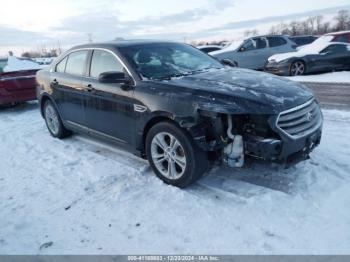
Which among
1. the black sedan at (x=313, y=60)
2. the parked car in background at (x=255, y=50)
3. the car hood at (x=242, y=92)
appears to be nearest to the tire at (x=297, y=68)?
the black sedan at (x=313, y=60)

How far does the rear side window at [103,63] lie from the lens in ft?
14.8

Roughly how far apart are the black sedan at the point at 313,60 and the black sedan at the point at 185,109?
8648mm

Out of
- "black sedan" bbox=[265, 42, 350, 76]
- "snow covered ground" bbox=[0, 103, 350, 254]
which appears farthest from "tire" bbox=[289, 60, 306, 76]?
"snow covered ground" bbox=[0, 103, 350, 254]

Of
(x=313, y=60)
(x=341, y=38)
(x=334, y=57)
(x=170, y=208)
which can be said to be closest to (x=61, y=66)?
(x=170, y=208)

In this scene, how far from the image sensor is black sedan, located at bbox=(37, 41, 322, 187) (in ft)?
11.3

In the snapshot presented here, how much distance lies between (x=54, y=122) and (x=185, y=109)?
3.56 metres

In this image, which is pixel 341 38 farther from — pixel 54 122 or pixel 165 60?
pixel 54 122

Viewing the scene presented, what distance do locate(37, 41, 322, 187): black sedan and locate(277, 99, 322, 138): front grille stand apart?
1 cm

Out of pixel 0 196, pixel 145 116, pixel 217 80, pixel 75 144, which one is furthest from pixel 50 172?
pixel 217 80

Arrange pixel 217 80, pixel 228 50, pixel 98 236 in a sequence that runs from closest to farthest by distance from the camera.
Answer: pixel 98 236 < pixel 217 80 < pixel 228 50

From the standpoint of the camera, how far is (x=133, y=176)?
14.3 ft

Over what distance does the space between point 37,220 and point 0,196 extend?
3.01 feet

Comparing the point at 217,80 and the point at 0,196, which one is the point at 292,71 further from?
the point at 0,196

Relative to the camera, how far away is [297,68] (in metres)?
13.1
